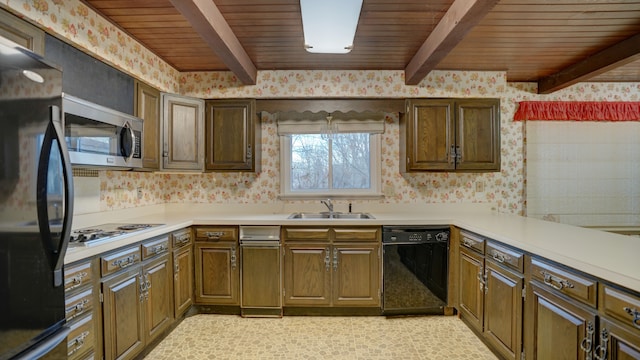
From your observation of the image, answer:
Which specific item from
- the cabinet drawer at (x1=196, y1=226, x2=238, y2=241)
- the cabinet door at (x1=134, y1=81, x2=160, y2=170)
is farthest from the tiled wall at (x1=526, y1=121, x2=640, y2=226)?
the cabinet door at (x1=134, y1=81, x2=160, y2=170)

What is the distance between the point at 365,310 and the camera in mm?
→ 2893

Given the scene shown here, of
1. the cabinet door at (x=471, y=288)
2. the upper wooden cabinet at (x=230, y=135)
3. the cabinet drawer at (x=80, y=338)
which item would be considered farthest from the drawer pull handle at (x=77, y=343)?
the cabinet door at (x=471, y=288)

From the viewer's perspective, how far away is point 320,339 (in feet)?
8.18

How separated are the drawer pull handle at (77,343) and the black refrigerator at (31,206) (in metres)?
0.39

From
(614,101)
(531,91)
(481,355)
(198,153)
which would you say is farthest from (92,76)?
(614,101)

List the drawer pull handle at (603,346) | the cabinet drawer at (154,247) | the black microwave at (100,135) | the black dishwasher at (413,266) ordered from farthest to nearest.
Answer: the black dishwasher at (413,266) < the cabinet drawer at (154,247) < the black microwave at (100,135) < the drawer pull handle at (603,346)

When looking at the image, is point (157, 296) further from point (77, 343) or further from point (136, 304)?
point (77, 343)

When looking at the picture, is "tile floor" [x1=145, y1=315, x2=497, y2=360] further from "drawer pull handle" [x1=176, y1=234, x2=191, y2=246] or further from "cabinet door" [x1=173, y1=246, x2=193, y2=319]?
"drawer pull handle" [x1=176, y1=234, x2=191, y2=246]

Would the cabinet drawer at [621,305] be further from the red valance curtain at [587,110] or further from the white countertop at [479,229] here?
the red valance curtain at [587,110]

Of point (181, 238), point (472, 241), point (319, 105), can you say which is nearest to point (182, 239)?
point (181, 238)

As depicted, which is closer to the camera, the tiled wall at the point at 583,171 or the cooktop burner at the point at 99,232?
the cooktop burner at the point at 99,232

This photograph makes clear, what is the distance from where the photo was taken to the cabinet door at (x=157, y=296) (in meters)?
2.22

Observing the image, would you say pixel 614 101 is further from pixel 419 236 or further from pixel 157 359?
pixel 157 359

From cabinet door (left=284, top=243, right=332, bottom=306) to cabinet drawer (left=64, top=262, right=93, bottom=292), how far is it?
4.91ft
